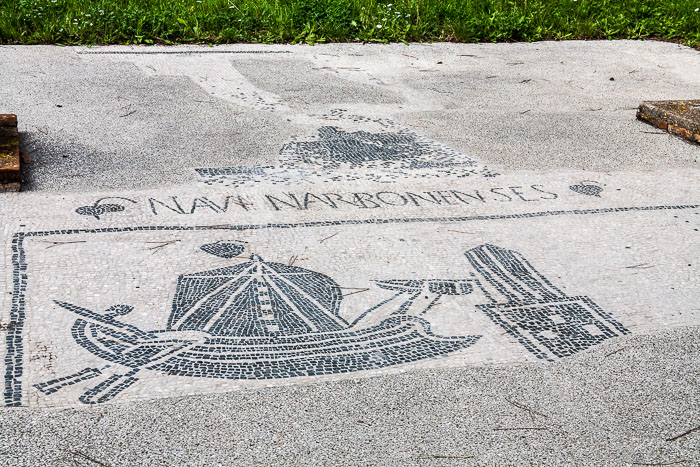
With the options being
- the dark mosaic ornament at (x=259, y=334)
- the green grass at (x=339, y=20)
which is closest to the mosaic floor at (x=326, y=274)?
the dark mosaic ornament at (x=259, y=334)

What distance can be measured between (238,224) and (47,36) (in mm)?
3973

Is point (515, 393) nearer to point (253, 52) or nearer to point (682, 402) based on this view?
point (682, 402)

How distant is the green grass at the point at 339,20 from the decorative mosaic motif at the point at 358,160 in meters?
2.55

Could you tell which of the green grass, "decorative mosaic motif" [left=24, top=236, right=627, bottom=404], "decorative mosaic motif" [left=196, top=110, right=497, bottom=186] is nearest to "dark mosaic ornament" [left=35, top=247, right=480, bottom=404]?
"decorative mosaic motif" [left=24, top=236, right=627, bottom=404]

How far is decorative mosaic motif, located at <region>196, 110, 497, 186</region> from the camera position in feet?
13.1

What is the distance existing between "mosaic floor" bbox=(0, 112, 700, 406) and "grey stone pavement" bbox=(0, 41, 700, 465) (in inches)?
0.5

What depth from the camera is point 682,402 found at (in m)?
2.31

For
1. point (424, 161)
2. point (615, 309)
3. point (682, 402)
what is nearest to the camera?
point (682, 402)

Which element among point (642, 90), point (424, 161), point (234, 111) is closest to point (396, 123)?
point (424, 161)

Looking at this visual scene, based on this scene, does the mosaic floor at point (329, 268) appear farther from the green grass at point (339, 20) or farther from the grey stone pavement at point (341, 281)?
the green grass at point (339, 20)

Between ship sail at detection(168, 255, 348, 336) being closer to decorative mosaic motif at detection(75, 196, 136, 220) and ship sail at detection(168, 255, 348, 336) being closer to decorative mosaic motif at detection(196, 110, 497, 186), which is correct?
decorative mosaic motif at detection(75, 196, 136, 220)

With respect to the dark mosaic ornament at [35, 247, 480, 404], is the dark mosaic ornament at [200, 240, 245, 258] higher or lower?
higher

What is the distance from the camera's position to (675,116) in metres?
4.96

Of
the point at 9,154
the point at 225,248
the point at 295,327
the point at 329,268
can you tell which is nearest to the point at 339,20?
the point at 9,154
